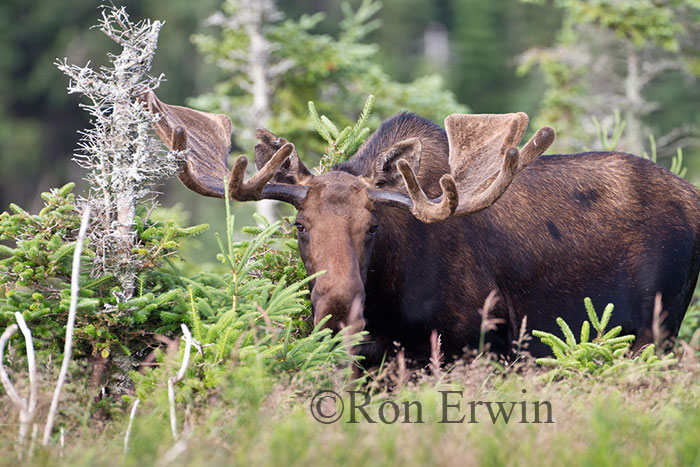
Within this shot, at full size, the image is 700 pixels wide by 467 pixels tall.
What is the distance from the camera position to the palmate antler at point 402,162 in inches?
234

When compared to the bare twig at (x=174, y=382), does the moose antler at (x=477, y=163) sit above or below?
A: above

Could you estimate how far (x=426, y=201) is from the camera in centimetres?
607

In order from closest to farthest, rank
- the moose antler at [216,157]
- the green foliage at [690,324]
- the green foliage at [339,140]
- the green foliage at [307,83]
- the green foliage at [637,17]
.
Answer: the moose antler at [216,157], the green foliage at [339,140], the green foliage at [690,324], the green foliage at [307,83], the green foliage at [637,17]

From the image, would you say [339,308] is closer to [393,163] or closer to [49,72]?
[393,163]

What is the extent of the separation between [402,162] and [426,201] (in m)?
0.37

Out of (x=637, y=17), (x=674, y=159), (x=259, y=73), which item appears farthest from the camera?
(x=637, y=17)

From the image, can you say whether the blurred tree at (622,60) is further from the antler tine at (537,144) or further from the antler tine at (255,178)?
the antler tine at (255,178)

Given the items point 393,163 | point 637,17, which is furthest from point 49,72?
point 393,163

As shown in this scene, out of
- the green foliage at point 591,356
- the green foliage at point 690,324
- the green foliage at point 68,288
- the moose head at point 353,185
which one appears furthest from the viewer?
the green foliage at point 690,324

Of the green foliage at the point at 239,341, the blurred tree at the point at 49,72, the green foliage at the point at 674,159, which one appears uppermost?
the blurred tree at the point at 49,72

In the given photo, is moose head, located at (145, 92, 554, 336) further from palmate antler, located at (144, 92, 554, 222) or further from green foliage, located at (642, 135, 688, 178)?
green foliage, located at (642, 135, 688, 178)

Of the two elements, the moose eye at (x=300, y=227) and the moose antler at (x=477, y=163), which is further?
the moose eye at (x=300, y=227)

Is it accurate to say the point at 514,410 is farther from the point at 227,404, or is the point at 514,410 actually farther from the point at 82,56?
the point at 82,56

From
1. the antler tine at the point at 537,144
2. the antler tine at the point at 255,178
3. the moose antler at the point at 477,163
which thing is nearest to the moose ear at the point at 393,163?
the moose antler at the point at 477,163
